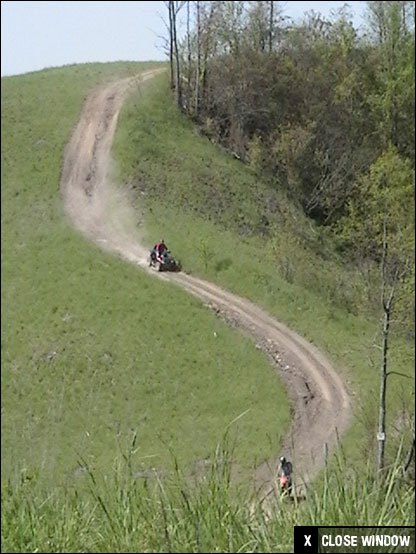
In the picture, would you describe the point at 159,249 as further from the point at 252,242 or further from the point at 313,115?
the point at 313,115

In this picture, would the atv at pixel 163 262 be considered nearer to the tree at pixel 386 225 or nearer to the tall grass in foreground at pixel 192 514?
the tree at pixel 386 225

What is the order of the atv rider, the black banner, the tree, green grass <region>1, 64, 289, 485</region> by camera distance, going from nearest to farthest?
1. the black banner
2. green grass <region>1, 64, 289, 485</region>
3. the atv rider
4. the tree

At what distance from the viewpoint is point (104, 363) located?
4.12 m

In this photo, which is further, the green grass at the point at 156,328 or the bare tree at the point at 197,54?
the bare tree at the point at 197,54

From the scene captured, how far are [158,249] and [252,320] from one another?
61 cm

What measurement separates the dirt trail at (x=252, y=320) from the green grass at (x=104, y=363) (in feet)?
0.25

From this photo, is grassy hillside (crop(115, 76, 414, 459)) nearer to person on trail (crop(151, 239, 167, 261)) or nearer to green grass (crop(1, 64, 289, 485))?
person on trail (crop(151, 239, 167, 261))

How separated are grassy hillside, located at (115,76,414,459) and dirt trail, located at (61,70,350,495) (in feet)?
0.26

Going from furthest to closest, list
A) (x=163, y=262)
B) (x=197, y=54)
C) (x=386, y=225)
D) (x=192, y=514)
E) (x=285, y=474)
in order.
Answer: (x=386, y=225)
(x=197, y=54)
(x=163, y=262)
(x=285, y=474)
(x=192, y=514)

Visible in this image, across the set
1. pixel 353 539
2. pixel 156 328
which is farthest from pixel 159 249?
pixel 353 539

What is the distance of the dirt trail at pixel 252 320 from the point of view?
3.93m

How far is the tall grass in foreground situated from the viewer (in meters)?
2.42

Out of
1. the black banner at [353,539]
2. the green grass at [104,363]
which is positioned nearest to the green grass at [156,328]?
A: the green grass at [104,363]

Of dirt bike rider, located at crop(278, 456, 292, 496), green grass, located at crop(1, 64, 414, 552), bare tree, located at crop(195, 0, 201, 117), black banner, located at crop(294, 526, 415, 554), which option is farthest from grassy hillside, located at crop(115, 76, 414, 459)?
black banner, located at crop(294, 526, 415, 554)
